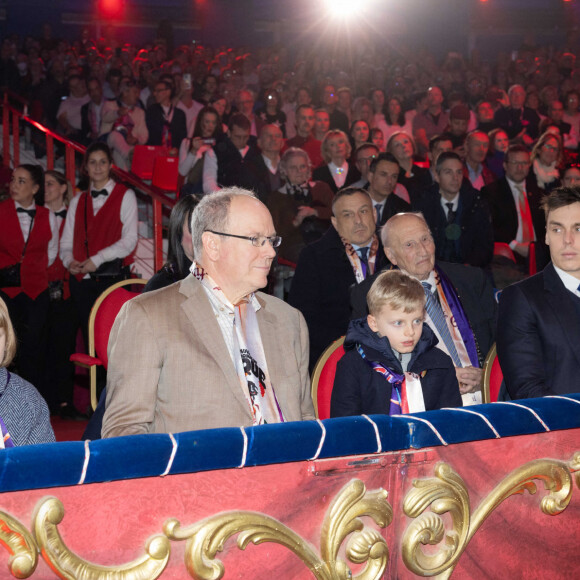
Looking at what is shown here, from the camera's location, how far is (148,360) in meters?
2.13

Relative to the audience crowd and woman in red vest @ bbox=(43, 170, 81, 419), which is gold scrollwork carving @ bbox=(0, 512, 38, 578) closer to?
the audience crowd

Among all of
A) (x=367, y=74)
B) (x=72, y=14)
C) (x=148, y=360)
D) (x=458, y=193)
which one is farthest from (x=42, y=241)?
(x=72, y=14)

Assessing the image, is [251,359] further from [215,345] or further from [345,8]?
[345,8]

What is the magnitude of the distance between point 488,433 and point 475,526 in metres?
0.20

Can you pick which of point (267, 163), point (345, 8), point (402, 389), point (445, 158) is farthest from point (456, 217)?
point (345, 8)

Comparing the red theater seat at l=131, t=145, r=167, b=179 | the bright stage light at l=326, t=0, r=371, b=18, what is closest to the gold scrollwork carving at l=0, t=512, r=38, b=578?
the red theater seat at l=131, t=145, r=167, b=179

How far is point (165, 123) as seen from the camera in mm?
8570

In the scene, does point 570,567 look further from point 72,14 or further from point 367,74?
point 72,14

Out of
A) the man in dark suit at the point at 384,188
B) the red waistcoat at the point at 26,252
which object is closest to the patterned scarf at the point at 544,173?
the man in dark suit at the point at 384,188

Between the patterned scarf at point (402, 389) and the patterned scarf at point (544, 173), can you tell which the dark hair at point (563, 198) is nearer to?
the patterned scarf at point (402, 389)

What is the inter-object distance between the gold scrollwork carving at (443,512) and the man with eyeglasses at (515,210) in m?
4.69

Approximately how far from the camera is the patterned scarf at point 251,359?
88.7 inches

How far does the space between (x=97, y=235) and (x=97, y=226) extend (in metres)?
0.06

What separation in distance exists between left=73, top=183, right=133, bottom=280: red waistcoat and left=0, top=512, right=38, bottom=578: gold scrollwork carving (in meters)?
4.16
